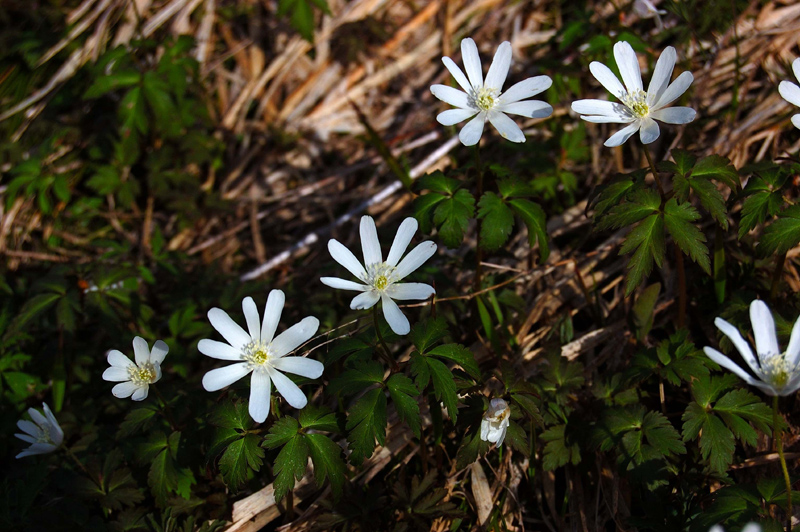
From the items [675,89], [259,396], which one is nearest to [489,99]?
[675,89]

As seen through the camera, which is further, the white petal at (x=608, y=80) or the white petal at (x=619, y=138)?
the white petal at (x=608, y=80)

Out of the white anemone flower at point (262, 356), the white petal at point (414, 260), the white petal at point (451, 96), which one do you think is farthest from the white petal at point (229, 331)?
the white petal at point (451, 96)

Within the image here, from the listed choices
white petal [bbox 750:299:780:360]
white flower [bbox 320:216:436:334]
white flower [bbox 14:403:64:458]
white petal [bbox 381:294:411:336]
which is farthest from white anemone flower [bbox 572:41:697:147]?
white flower [bbox 14:403:64:458]

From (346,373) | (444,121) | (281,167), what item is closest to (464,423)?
(346,373)

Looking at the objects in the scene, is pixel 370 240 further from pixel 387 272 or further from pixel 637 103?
pixel 637 103

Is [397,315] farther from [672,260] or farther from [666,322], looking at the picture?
[672,260]

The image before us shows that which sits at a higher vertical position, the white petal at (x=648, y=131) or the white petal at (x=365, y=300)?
the white petal at (x=648, y=131)

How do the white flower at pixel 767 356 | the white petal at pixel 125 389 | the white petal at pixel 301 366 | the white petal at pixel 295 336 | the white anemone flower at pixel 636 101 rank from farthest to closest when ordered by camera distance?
the white petal at pixel 125 389, the white anemone flower at pixel 636 101, the white petal at pixel 295 336, the white petal at pixel 301 366, the white flower at pixel 767 356

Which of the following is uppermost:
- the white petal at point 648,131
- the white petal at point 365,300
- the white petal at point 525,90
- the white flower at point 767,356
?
the white petal at point 525,90

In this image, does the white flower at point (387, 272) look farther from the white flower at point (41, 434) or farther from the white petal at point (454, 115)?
the white flower at point (41, 434)
